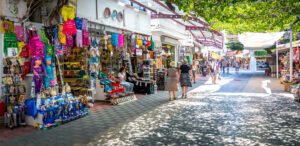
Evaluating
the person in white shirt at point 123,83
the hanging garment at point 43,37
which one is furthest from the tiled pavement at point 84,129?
the hanging garment at point 43,37

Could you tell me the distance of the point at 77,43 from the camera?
1034 cm

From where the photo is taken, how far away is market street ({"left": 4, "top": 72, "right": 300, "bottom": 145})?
21.5ft

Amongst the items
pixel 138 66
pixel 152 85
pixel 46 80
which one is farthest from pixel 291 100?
pixel 46 80

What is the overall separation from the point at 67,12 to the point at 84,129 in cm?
401

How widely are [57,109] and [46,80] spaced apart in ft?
3.43

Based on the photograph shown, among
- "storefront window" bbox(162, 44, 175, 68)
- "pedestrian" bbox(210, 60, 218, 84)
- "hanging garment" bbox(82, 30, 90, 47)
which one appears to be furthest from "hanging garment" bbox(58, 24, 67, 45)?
"pedestrian" bbox(210, 60, 218, 84)

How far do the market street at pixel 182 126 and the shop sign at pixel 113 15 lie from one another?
4.33m

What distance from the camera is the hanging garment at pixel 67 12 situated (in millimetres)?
9656

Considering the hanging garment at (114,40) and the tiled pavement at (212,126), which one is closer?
the tiled pavement at (212,126)

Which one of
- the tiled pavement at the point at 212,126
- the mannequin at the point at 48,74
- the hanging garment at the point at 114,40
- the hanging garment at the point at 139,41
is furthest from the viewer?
the hanging garment at the point at 139,41

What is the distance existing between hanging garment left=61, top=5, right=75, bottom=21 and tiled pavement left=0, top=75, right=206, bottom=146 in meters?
3.15

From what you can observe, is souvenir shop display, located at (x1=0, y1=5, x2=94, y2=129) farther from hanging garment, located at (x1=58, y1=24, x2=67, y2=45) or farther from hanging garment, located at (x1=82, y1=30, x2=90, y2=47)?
hanging garment, located at (x1=82, y1=30, x2=90, y2=47)

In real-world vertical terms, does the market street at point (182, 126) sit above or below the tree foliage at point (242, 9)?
below

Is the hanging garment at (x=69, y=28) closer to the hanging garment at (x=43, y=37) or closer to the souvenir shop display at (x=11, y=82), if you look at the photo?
the hanging garment at (x=43, y=37)
